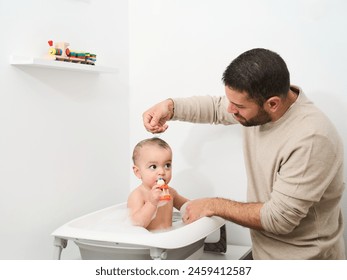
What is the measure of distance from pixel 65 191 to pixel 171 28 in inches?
34.8

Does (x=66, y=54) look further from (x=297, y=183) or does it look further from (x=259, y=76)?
(x=297, y=183)

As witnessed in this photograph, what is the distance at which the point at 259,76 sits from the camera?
4.60 ft

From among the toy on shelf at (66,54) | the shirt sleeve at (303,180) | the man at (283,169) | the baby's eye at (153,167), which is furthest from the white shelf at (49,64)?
the shirt sleeve at (303,180)

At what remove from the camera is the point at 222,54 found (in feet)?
6.31

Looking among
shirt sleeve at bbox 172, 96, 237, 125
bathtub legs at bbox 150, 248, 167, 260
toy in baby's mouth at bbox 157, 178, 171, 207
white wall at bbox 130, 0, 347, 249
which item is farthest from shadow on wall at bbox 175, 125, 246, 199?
bathtub legs at bbox 150, 248, 167, 260

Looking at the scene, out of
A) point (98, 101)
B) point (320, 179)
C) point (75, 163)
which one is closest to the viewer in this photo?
point (320, 179)

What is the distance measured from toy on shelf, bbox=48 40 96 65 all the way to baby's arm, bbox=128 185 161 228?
0.59 m

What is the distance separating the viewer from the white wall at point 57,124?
154 centimetres

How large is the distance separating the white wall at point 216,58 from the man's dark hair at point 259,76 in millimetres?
369

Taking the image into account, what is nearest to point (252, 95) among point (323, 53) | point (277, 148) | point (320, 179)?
point (277, 148)

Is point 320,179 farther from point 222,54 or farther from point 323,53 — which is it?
point 222,54

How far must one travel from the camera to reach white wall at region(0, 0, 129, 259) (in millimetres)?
1537

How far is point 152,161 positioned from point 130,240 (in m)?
0.37

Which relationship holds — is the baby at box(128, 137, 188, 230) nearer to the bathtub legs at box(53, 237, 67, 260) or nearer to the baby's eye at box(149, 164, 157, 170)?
the baby's eye at box(149, 164, 157, 170)
